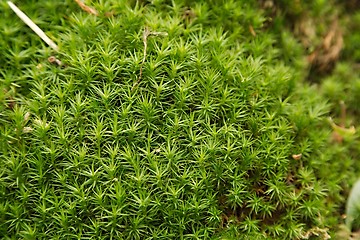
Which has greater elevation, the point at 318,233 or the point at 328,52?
the point at 328,52

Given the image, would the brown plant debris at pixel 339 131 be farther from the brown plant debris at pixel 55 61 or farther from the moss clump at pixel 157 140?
the brown plant debris at pixel 55 61

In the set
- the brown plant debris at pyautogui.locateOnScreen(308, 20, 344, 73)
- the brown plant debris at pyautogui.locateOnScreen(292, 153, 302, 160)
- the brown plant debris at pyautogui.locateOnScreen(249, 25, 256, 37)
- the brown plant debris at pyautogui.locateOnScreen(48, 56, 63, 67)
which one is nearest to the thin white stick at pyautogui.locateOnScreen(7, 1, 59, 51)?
the brown plant debris at pyautogui.locateOnScreen(48, 56, 63, 67)

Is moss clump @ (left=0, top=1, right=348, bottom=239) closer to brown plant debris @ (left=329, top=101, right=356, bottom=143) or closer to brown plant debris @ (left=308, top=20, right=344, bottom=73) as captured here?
brown plant debris @ (left=329, top=101, right=356, bottom=143)

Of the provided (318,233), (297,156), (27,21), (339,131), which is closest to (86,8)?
(27,21)

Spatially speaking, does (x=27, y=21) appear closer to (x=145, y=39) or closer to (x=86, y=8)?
(x=86, y=8)

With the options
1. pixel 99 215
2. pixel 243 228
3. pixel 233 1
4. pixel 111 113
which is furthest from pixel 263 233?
pixel 233 1

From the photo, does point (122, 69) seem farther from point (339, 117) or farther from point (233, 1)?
point (339, 117)
